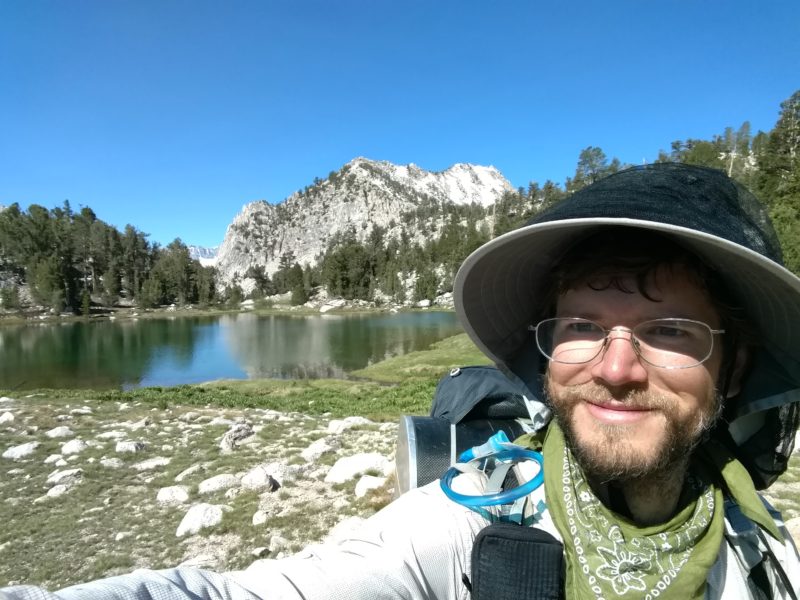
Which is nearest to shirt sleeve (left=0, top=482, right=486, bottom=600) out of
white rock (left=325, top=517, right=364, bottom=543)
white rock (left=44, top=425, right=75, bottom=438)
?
white rock (left=325, top=517, right=364, bottom=543)

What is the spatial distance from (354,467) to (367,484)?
648 mm

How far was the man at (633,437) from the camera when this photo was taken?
4.62 feet

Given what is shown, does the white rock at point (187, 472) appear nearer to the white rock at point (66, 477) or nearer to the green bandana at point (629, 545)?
the white rock at point (66, 477)

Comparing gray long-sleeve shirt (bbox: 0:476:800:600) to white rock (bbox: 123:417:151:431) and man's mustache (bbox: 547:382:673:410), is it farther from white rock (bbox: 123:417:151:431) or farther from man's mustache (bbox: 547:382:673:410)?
white rock (bbox: 123:417:151:431)

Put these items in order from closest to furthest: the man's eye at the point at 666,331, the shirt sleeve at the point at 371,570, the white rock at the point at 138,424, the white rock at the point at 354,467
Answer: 1. the shirt sleeve at the point at 371,570
2. the man's eye at the point at 666,331
3. the white rock at the point at 354,467
4. the white rock at the point at 138,424

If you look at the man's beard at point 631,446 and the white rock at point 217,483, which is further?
the white rock at point 217,483

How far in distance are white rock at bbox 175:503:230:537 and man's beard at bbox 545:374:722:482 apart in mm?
4962

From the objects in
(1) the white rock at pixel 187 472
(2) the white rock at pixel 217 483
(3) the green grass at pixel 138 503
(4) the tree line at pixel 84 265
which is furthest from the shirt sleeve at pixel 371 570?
(4) the tree line at pixel 84 265

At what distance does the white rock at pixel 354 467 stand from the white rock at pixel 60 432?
21.7ft

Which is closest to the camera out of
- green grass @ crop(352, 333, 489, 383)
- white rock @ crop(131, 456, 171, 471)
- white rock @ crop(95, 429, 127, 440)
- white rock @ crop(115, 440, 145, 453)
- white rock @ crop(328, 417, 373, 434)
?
white rock @ crop(131, 456, 171, 471)

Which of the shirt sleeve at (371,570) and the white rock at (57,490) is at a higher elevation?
the shirt sleeve at (371,570)

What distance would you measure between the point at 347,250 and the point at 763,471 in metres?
138

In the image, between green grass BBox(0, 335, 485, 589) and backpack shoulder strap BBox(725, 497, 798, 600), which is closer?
backpack shoulder strap BBox(725, 497, 798, 600)

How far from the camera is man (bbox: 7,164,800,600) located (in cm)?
141
